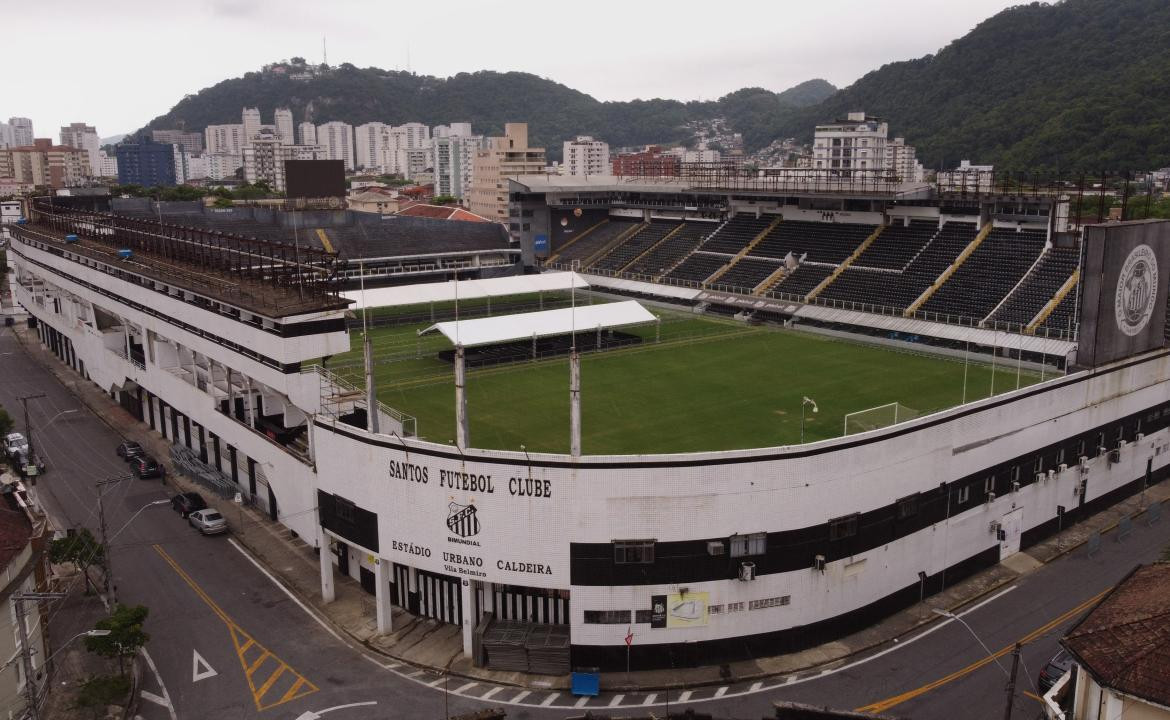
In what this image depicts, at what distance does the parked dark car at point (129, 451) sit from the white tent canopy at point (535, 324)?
1599 centimetres

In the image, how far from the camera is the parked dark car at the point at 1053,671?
26.9m

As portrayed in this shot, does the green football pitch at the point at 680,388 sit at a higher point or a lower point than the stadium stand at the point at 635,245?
lower

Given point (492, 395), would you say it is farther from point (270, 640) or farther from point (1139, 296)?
point (1139, 296)

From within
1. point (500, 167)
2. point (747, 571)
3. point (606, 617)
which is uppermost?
point (500, 167)

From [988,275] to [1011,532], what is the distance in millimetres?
23474

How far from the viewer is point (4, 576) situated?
2534cm

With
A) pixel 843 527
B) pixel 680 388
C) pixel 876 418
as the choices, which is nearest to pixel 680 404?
pixel 680 388

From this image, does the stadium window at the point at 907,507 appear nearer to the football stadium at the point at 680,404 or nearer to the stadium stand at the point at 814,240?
the football stadium at the point at 680,404

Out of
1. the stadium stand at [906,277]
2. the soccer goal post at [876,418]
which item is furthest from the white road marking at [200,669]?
the stadium stand at [906,277]

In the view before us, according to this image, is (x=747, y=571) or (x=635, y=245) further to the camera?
(x=635, y=245)

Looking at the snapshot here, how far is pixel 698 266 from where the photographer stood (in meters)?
71.0

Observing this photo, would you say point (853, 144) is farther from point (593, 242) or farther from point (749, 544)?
point (749, 544)

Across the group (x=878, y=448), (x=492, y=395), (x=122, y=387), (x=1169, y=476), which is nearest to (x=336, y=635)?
(x=492, y=395)

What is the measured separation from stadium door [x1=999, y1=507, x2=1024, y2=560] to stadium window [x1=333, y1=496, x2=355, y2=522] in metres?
24.7
